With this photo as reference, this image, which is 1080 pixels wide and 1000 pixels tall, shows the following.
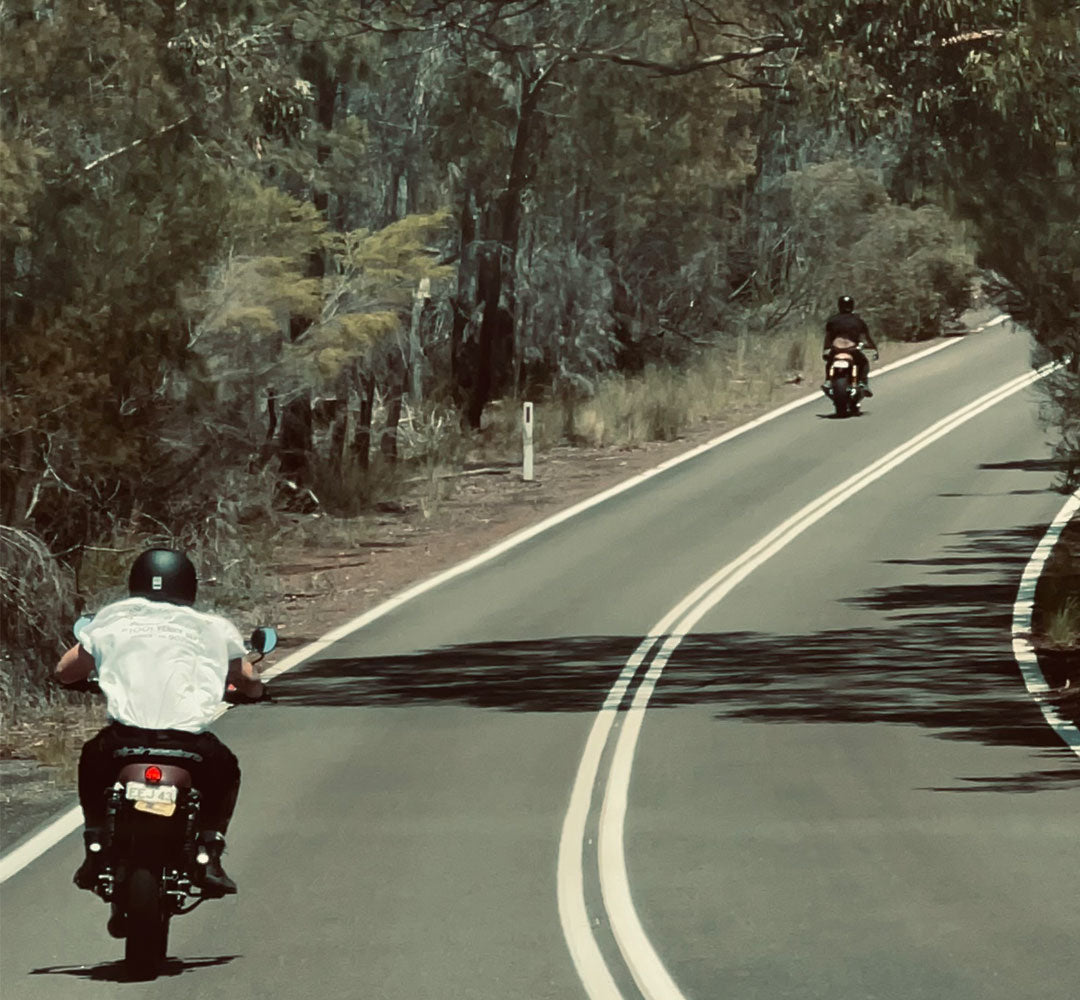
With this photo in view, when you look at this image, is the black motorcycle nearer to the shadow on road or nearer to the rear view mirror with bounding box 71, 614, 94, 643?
the shadow on road

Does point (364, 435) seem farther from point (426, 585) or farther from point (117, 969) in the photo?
point (117, 969)

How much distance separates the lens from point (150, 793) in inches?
359

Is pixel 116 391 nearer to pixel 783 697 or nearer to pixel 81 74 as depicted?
pixel 81 74

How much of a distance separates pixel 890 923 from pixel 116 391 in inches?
531

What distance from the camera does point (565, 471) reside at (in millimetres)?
40625

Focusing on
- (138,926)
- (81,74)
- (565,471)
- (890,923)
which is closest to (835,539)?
(565,471)

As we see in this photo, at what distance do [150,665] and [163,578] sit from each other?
0.33m

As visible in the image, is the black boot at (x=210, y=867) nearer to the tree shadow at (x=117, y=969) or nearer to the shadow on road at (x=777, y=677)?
the tree shadow at (x=117, y=969)

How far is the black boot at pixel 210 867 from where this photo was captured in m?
9.32

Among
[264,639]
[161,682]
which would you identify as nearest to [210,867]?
[161,682]

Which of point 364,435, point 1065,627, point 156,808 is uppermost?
point 156,808

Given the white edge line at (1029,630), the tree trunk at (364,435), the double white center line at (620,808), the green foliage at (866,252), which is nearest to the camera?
the double white center line at (620,808)

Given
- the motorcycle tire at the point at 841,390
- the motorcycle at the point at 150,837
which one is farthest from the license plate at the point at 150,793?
the motorcycle tire at the point at 841,390

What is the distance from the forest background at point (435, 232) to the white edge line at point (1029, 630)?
5.50 feet
